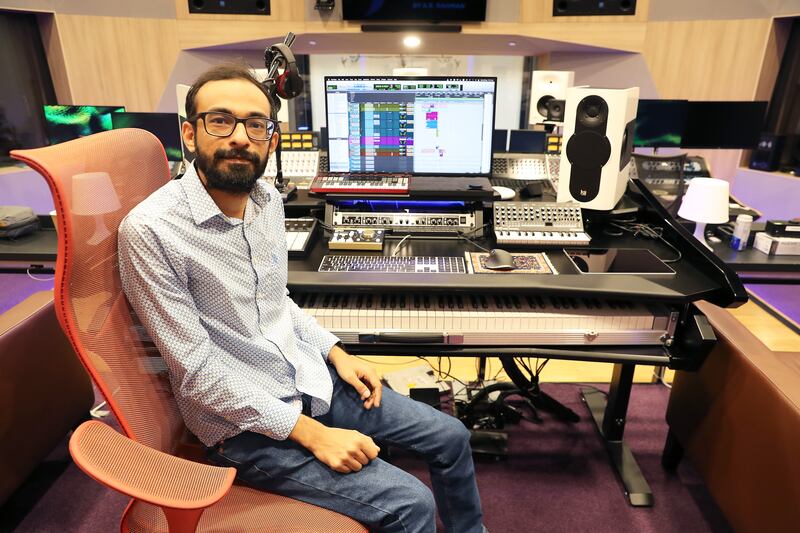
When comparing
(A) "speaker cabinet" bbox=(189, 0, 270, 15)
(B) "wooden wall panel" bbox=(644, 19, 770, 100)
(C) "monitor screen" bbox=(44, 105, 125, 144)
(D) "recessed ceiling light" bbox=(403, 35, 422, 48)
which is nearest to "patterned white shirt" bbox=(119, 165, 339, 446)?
(C) "monitor screen" bbox=(44, 105, 125, 144)

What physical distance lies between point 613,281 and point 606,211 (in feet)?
1.68

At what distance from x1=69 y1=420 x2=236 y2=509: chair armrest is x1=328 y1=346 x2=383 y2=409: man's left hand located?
50 cm

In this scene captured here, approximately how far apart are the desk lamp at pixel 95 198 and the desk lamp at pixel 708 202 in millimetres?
2038

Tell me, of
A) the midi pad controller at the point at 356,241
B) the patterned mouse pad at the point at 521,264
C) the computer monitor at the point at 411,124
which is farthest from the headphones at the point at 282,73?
the patterned mouse pad at the point at 521,264

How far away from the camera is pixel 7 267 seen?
2.14 meters

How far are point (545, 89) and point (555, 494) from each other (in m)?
2.52

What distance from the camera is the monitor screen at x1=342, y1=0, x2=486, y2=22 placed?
390cm

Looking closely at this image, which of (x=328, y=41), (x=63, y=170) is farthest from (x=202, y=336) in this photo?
(x=328, y=41)

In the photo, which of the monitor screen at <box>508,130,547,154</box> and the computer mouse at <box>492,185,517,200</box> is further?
the monitor screen at <box>508,130,547,154</box>

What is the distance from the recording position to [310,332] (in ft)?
4.69

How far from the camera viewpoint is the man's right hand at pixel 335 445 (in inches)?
44.8

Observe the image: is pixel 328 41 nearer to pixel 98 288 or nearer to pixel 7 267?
pixel 7 267

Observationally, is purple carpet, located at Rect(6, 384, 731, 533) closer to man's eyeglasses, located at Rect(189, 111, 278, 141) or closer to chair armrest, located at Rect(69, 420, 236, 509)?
chair armrest, located at Rect(69, 420, 236, 509)

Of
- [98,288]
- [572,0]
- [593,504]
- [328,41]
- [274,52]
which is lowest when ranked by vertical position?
[593,504]
